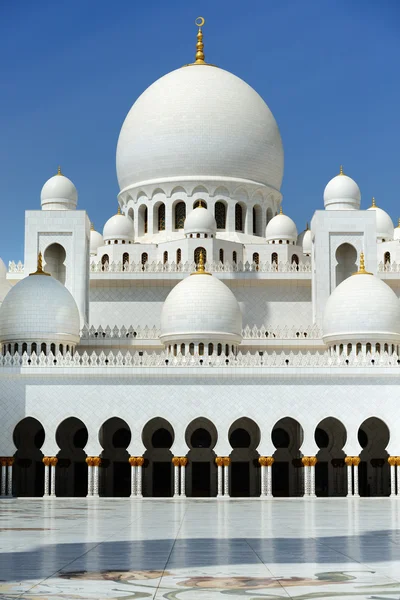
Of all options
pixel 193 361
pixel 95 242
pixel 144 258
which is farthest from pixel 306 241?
pixel 193 361

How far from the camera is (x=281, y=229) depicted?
39.4 metres

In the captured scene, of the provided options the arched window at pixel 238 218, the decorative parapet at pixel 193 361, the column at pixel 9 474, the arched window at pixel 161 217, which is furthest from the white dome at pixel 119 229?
the column at pixel 9 474

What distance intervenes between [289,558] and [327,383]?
20.2 m

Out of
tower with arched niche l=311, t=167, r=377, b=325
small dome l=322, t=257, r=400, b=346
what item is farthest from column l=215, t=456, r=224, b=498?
tower with arched niche l=311, t=167, r=377, b=325

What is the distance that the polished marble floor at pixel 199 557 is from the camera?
7980 mm

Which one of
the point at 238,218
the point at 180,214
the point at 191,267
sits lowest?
the point at 191,267

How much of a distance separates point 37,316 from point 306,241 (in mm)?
14534

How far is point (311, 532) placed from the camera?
1396 centimetres

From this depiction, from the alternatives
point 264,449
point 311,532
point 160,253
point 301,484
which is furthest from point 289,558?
point 160,253

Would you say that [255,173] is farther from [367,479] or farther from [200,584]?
[200,584]

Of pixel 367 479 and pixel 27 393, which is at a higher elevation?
pixel 27 393

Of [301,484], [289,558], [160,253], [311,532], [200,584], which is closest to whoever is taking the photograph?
[200,584]

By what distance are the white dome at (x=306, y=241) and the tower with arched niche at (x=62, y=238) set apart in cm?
946

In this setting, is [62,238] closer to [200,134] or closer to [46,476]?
[200,134]
